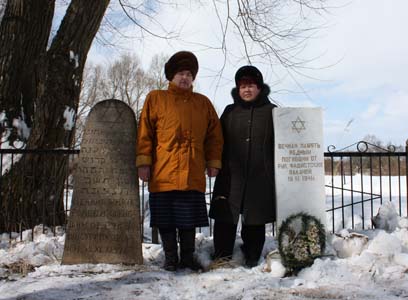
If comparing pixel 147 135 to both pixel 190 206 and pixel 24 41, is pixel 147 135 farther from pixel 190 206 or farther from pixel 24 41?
pixel 24 41

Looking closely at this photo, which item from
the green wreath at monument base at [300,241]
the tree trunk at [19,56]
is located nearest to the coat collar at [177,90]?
the green wreath at monument base at [300,241]

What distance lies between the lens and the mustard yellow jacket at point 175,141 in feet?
11.7

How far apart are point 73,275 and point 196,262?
3.57ft

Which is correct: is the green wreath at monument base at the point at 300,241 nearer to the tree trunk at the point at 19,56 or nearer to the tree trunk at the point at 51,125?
the tree trunk at the point at 51,125

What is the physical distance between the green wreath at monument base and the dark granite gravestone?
132cm

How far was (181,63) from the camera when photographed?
369 cm

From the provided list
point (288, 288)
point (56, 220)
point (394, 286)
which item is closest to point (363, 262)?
point (394, 286)

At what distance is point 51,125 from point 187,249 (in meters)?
2.98

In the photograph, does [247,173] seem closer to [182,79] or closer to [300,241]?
[300,241]

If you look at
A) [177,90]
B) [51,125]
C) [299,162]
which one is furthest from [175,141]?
[51,125]

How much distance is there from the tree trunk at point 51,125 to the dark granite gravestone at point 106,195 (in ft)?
5.60

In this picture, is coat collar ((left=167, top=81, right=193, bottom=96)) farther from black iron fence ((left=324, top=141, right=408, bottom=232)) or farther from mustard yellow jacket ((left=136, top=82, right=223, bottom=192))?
black iron fence ((left=324, top=141, right=408, bottom=232))

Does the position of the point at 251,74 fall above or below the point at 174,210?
above

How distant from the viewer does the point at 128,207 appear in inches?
152
